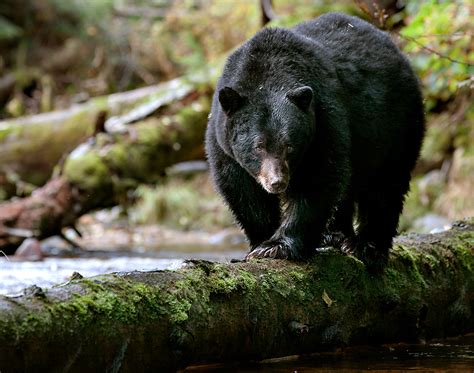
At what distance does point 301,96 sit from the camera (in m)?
4.79

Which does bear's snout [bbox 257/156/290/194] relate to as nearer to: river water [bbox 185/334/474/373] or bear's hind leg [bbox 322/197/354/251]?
river water [bbox 185/334/474/373]

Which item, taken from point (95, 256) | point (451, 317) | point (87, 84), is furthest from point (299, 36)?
point (87, 84)

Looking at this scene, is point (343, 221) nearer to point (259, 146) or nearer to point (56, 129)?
point (259, 146)

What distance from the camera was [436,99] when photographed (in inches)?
583

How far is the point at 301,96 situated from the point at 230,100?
464 mm

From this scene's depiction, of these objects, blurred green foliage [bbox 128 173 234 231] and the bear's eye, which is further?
blurred green foliage [bbox 128 173 234 231]

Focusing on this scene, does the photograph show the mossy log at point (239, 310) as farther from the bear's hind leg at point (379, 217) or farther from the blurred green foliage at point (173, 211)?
the blurred green foliage at point (173, 211)

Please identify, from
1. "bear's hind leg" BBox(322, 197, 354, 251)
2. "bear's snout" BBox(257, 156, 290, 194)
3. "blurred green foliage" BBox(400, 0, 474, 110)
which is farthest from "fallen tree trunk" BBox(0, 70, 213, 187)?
"bear's snout" BBox(257, 156, 290, 194)

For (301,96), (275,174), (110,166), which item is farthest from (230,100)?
(110,166)

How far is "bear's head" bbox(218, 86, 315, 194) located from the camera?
15.8 ft

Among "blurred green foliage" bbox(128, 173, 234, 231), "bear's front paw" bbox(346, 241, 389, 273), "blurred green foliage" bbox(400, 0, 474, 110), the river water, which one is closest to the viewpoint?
the river water

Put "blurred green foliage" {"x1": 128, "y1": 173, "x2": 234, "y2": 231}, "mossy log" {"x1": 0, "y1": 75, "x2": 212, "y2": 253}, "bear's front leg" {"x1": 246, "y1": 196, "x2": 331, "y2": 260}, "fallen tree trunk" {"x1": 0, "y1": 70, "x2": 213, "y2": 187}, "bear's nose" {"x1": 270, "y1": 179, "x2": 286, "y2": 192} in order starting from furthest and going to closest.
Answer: "blurred green foliage" {"x1": 128, "y1": 173, "x2": 234, "y2": 231} < "fallen tree trunk" {"x1": 0, "y1": 70, "x2": 213, "y2": 187} < "mossy log" {"x1": 0, "y1": 75, "x2": 212, "y2": 253} < "bear's front leg" {"x1": 246, "y1": 196, "x2": 331, "y2": 260} < "bear's nose" {"x1": 270, "y1": 179, "x2": 286, "y2": 192}

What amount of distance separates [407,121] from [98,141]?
692 cm

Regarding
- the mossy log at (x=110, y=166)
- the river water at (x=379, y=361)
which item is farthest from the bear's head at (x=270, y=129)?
the mossy log at (x=110, y=166)
